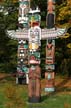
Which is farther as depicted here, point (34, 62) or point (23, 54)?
point (23, 54)

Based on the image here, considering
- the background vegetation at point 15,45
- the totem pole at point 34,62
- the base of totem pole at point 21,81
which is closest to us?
the totem pole at point 34,62

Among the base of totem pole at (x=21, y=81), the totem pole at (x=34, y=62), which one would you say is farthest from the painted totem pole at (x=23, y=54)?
the totem pole at (x=34, y=62)

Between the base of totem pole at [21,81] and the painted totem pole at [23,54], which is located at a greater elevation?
the painted totem pole at [23,54]

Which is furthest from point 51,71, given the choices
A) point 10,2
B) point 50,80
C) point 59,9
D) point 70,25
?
point 10,2

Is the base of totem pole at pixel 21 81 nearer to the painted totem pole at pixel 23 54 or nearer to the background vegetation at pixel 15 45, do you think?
the painted totem pole at pixel 23 54

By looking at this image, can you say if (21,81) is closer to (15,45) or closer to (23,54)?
(23,54)

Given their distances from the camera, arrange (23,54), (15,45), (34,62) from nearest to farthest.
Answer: (34,62) → (23,54) → (15,45)

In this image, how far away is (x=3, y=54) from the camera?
2889cm

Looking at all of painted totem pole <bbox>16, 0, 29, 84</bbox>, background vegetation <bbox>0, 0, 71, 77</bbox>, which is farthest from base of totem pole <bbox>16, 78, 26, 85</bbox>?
background vegetation <bbox>0, 0, 71, 77</bbox>

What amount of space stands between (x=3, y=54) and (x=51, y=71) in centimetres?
1161

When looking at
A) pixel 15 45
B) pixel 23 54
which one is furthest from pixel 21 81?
pixel 15 45

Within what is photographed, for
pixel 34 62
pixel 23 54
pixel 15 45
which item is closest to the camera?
pixel 34 62

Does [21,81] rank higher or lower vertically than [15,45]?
higher

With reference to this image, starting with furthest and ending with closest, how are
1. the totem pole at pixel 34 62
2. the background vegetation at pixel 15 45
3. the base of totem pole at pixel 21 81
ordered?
the background vegetation at pixel 15 45 < the base of totem pole at pixel 21 81 < the totem pole at pixel 34 62
